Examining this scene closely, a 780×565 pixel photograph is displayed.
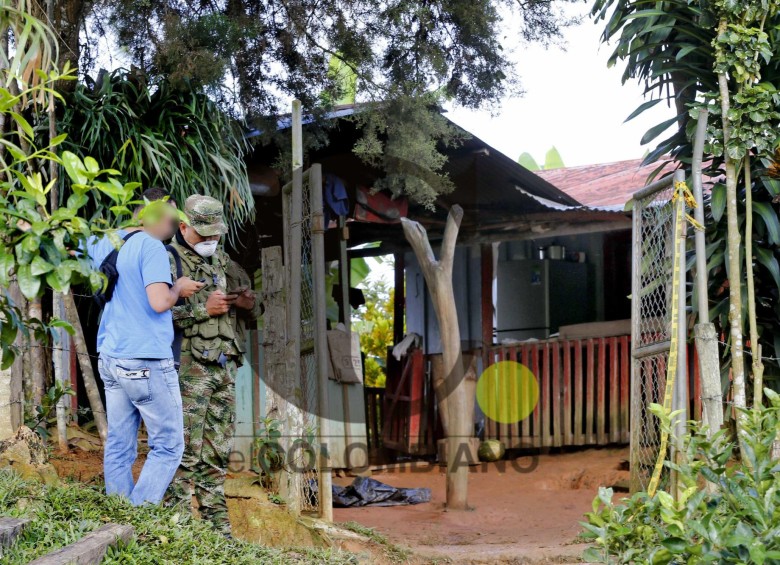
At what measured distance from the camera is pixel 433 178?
25.6 ft

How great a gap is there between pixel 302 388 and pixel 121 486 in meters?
1.97

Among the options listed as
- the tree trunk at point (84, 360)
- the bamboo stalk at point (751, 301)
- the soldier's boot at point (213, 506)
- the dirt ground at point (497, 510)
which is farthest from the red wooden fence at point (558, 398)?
the soldier's boot at point (213, 506)

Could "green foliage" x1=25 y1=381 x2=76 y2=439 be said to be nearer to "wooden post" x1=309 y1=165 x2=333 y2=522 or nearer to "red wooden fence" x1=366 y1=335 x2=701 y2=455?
"wooden post" x1=309 y1=165 x2=333 y2=522

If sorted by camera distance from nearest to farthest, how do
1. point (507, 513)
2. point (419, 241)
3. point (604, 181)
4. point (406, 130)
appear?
point (406, 130), point (419, 241), point (507, 513), point (604, 181)

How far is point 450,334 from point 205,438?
340 cm

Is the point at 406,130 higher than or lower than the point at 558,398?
higher

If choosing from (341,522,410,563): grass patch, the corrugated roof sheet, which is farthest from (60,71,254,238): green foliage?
the corrugated roof sheet

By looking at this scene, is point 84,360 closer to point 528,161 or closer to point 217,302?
point 217,302

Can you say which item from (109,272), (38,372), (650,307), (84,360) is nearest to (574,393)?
(650,307)

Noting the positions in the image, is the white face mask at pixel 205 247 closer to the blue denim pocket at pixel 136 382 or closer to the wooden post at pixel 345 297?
the blue denim pocket at pixel 136 382

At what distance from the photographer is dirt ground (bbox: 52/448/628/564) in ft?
18.9

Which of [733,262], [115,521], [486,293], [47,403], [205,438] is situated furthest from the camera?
[486,293]

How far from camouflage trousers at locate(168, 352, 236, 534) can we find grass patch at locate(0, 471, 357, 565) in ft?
1.06

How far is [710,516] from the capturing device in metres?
2.42
